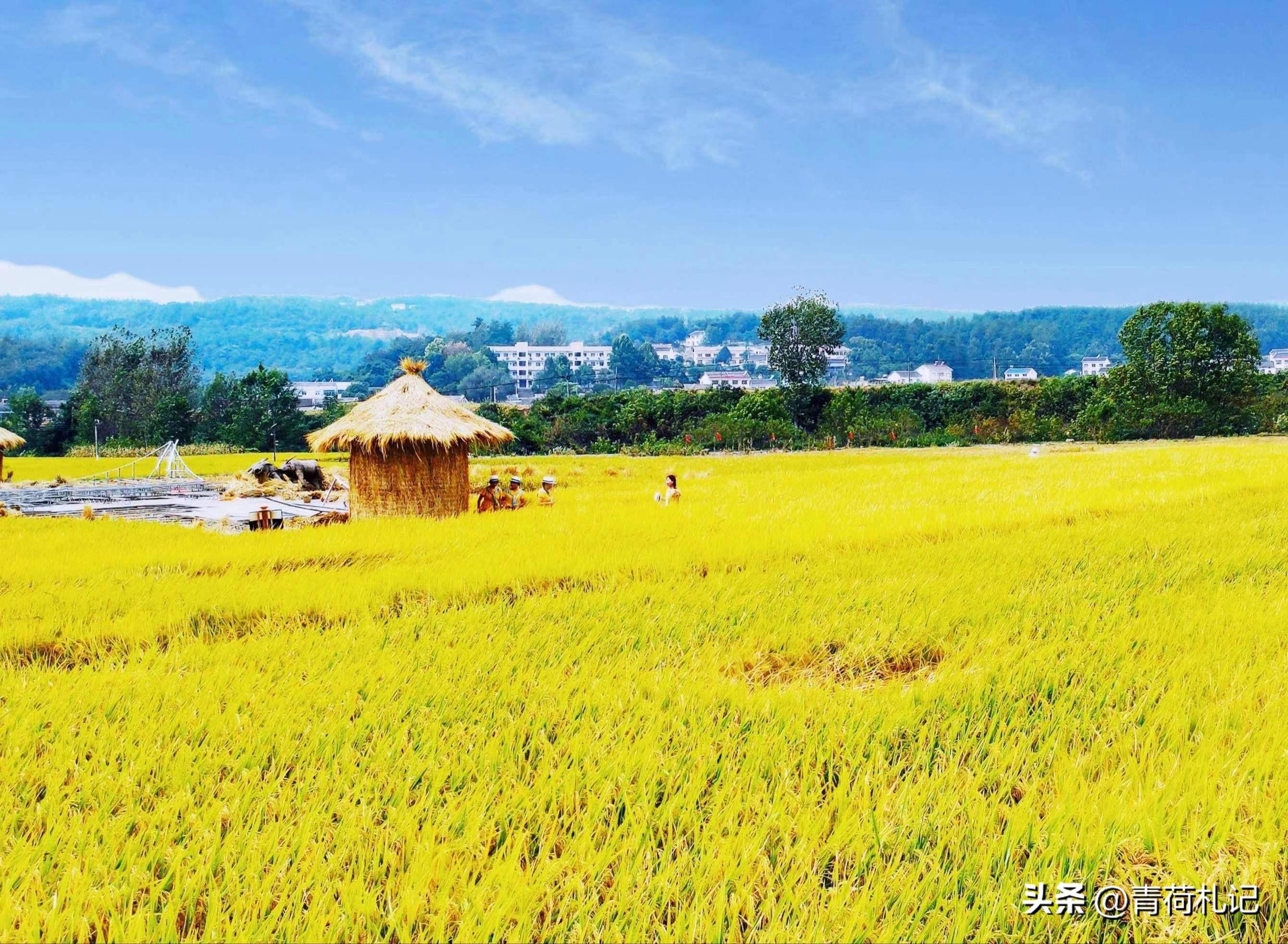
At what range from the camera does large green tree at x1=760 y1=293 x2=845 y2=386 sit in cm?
3903

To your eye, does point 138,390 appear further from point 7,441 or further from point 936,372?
point 936,372

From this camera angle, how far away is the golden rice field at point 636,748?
1.76m

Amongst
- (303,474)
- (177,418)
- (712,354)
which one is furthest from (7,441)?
(712,354)

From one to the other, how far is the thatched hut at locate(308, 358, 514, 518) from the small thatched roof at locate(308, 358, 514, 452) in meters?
0.01

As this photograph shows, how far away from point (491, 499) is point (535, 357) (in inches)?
5037

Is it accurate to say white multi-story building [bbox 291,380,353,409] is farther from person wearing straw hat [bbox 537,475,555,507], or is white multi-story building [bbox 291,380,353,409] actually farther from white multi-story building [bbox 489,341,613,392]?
person wearing straw hat [bbox 537,475,555,507]

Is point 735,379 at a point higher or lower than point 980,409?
higher

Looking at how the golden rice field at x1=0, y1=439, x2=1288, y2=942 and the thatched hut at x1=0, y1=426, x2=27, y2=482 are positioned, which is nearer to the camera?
the golden rice field at x1=0, y1=439, x2=1288, y2=942

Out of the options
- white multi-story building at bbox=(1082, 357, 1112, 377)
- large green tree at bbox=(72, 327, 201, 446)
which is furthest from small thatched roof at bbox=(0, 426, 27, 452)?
white multi-story building at bbox=(1082, 357, 1112, 377)

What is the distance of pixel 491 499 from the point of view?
9.91 m

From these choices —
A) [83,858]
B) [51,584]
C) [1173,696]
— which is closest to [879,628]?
[1173,696]

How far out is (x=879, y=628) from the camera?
3.81 m

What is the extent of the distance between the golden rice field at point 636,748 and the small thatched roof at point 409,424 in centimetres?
420

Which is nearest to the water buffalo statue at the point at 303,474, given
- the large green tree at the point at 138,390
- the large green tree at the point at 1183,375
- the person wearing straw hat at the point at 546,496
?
the person wearing straw hat at the point at 546,496
